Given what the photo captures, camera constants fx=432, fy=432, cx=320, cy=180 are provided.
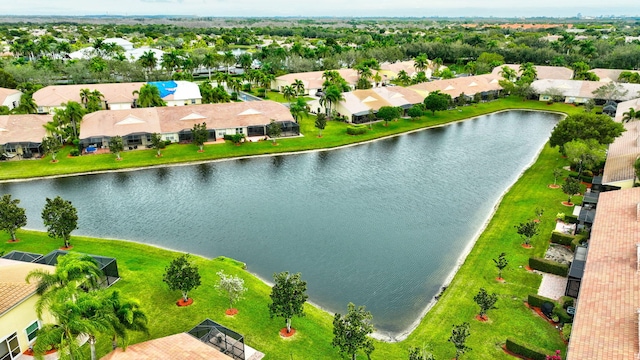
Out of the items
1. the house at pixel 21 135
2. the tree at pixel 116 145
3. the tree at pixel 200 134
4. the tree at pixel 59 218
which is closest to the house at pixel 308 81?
the tree at pixel 200 134

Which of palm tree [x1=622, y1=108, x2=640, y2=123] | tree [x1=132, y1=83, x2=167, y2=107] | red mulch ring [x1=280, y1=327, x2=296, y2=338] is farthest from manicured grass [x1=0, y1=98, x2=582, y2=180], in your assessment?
red mulch ring [x1=280, y1=327, x2=296, y2=338]

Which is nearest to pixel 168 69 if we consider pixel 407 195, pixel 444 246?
pixel 407 195

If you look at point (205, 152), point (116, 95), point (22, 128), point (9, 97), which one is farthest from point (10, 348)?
point (9, 97)

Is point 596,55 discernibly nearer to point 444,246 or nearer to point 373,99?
point 373,99

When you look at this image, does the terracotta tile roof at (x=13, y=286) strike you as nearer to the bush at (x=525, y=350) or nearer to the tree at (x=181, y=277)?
the tree at (x=181, y=277)

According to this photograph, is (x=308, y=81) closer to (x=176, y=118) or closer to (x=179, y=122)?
(x=176, y=118)

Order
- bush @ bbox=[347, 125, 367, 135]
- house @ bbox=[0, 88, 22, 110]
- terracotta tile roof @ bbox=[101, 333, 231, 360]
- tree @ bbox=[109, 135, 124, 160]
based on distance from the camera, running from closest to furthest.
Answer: terracotta tile roof @ bbox=[101, 333, 231, 360]
tree @ bbox=[109, 135, 124, 160]
bush @ bbox=[347, 125, 367, 135]
house @ bbox=[0, 88, 22, 110]

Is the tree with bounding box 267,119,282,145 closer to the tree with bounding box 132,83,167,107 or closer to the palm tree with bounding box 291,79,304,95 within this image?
the tree with bounding box 132,83,167,107
